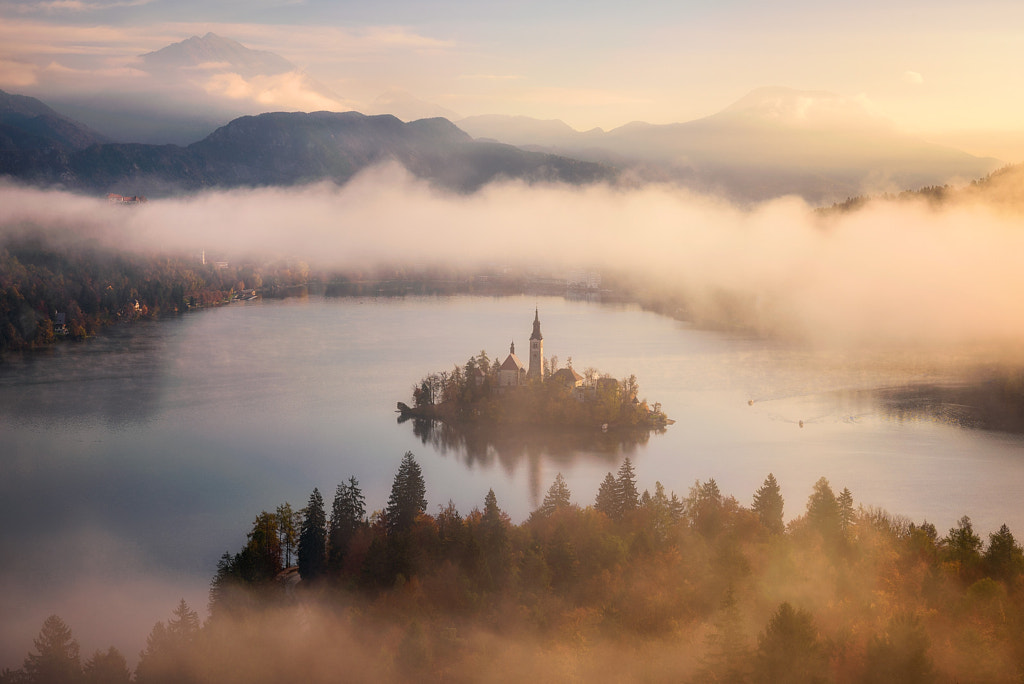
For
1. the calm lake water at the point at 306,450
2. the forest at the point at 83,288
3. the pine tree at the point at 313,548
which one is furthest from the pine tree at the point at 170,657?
the forest at the point at 83,288

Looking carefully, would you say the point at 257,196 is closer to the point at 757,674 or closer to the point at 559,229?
the point at 559,229

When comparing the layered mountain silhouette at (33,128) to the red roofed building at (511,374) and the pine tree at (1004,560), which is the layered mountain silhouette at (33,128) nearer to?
the red roofed building at (511,374)

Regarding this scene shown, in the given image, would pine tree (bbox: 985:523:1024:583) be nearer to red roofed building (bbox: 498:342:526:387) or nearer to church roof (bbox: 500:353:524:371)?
red roofed building (bbox: 498:342:526:387)

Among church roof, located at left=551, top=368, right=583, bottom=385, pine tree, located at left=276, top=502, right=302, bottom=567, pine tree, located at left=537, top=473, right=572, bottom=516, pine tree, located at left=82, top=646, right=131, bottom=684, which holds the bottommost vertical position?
pine tree, located at left=82, top=646, right=131, bottom=684

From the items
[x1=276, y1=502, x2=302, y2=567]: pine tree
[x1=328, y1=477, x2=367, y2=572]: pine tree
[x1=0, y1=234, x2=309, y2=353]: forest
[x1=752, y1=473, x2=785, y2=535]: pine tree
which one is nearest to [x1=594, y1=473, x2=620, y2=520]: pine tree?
[x1=752, y1=473, x2=785, y2=535]: pine tree

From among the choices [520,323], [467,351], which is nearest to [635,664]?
[467,351]

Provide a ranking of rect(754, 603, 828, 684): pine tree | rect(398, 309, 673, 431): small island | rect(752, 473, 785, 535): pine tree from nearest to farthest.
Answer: rect(754, 603, 828, 684): pine tree, rect(752, 473, 785, 535): pine tree, rect(398, 309, 673, 431): small island

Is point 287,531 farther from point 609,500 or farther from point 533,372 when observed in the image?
point 533,372

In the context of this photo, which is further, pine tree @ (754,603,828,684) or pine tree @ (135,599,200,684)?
pine tree @ (135,599,200,684)
